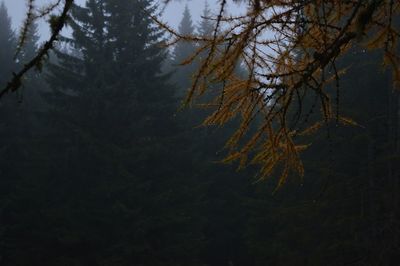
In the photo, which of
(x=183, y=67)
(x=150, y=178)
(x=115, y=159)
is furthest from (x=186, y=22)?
(x=115, y=159)

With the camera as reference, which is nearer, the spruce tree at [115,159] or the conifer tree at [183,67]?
the spruce tree at [115,159]

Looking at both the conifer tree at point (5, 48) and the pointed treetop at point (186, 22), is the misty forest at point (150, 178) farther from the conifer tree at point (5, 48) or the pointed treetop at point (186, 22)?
the pointed treetop at point (186, 22)

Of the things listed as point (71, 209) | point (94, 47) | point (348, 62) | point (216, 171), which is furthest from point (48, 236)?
point (348, 62)

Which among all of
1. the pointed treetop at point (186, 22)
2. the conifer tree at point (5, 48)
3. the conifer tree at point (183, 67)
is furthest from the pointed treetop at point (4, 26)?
the pointed treetop at point (186, 22)

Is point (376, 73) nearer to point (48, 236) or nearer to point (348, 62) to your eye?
point (348, 62)

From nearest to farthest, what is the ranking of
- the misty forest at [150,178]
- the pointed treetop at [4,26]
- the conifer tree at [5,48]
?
the misty forest at [150,178]
the conifer tree at [5,48]
the pointed treetop at [4,26]

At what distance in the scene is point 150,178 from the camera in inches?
800

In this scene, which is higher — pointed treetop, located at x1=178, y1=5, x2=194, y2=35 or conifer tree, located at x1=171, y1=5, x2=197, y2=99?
pointed treetop, located at x1=178, y1=5, x2=194, y2=35

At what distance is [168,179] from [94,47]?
6563mm

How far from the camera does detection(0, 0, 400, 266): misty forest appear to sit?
50.1ft

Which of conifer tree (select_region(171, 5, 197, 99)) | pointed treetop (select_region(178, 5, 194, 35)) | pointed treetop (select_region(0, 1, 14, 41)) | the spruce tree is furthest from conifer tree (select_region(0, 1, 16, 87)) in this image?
pointed treetop (select_region(178, 5, 194, 35))

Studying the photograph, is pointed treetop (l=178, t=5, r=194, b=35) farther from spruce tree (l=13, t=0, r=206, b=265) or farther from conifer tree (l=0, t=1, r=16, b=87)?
spruce tree (l=13, t=0, r=206, b=265)

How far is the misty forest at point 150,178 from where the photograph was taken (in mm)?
15281

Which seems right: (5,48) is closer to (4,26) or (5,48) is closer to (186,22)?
(4,26)
